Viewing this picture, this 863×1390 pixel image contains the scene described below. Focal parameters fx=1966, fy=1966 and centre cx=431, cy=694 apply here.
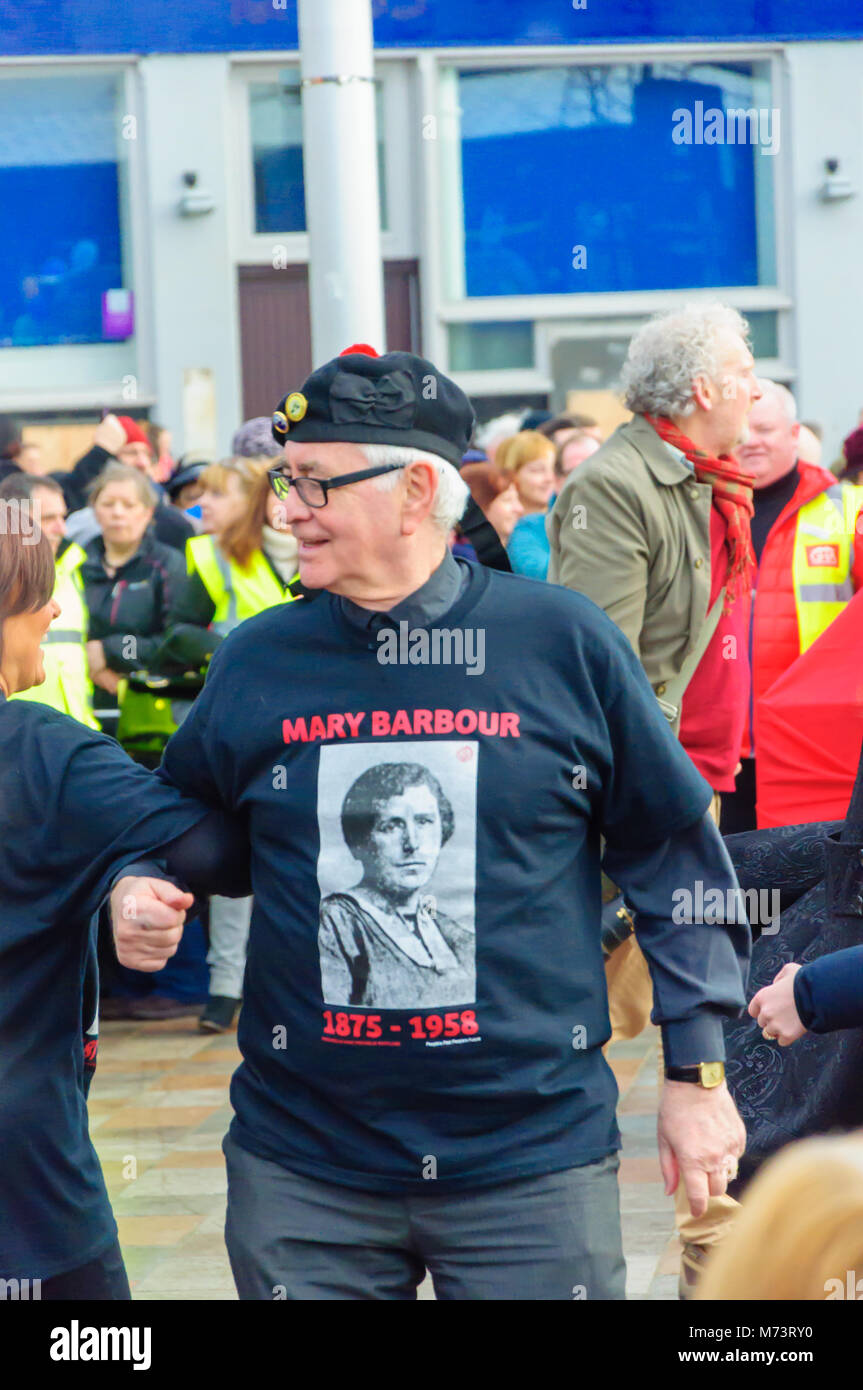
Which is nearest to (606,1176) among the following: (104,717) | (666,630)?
(666,630)

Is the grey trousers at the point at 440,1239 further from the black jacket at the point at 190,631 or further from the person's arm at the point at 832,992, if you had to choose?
the black jacket at the point at 190,631

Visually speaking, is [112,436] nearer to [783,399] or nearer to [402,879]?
[783,399]

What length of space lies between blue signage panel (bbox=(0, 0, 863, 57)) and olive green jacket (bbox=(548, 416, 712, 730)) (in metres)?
11.4

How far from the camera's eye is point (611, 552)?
4.53m

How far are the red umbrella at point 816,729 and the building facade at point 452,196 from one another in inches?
420

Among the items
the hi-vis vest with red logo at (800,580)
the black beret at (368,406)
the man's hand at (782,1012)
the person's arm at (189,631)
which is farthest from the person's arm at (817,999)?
the person's arm at (189,631)

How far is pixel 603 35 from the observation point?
15.5 meters

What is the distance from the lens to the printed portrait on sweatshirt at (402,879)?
245 cm

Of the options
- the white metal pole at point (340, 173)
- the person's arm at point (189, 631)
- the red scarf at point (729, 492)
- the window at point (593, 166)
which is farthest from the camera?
the window at point (593, 166)

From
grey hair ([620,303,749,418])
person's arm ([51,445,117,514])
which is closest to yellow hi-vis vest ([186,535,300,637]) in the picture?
grey hair ([620,303,749,418])

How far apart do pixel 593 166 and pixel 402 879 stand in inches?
557

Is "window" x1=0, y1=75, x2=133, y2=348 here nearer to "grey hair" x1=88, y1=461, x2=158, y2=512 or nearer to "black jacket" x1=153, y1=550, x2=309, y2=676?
"grey hair" x1=88, y1=461, x2=158, y2=512

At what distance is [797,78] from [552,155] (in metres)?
2.07

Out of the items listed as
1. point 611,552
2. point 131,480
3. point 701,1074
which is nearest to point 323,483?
point 701,1074
